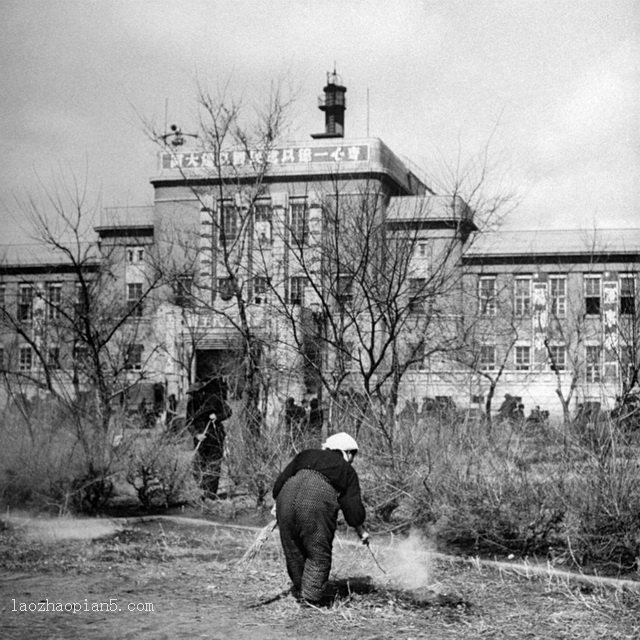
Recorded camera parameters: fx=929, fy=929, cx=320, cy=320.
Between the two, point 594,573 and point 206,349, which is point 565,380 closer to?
point 206,349

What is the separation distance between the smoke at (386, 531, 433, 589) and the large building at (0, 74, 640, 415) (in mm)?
2756

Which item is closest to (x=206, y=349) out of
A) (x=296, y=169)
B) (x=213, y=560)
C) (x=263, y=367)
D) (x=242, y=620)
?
(x=296, y=169)

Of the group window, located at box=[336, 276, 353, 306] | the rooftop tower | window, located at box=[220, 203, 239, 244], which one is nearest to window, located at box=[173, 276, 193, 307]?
window, located at box=[220, 203, 239, 244]

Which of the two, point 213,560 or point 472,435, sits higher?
point 472,435

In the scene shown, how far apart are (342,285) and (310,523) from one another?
9320mm

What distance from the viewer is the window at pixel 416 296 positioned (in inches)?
592

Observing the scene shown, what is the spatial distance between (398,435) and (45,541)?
442 centimetres

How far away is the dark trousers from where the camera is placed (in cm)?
755

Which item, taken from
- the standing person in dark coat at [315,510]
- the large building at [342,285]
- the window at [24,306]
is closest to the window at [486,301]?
the large building at [342,285]

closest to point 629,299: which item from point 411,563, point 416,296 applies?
point 416,296

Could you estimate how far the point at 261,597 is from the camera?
819cm

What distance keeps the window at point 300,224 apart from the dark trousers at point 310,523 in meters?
8.15

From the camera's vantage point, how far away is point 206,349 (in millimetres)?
44906

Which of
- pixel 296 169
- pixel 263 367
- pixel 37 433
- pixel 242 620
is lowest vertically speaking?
pixel 242 620
